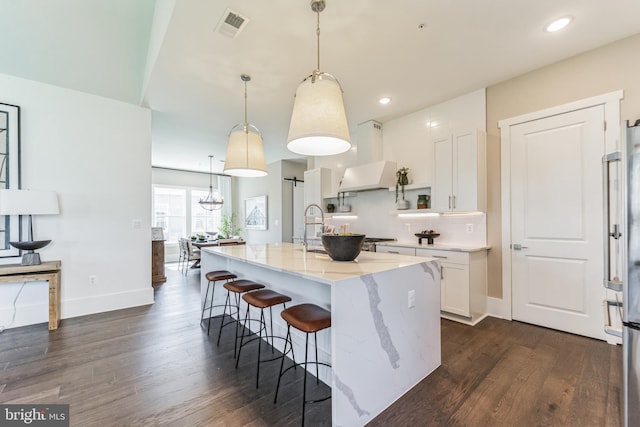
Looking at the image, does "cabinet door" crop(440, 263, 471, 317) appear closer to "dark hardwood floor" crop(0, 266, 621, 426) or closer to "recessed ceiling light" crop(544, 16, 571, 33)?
"dark hardwood floor" crop(0, 266, 621, 426)

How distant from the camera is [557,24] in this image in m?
2.42

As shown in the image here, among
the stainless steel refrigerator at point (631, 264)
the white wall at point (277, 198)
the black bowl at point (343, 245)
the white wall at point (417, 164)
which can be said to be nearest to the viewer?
the stainless steel refrigerator at point (631, 264)

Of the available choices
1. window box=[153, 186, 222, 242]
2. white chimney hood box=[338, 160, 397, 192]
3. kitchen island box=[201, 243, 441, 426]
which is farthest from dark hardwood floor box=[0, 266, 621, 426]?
window box=[153, 186, 222, 242]

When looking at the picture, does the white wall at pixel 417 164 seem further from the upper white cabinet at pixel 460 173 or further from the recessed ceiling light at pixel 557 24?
the recessed ceiling light at pixel 557 24

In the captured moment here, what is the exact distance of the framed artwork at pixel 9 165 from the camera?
3.19 meters

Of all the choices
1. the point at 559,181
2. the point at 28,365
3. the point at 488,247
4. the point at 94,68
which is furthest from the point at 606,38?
the point at 28,365

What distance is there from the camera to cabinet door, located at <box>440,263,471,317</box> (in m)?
3.19

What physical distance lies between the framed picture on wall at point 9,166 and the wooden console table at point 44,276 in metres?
0.31

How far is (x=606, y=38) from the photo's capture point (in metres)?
2.63

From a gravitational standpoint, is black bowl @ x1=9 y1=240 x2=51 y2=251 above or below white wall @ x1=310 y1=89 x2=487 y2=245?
below

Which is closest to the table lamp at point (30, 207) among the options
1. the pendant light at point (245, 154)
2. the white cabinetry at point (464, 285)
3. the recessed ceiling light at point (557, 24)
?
the pendant light at point (245, 154)

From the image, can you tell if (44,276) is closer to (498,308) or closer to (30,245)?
(30,245)

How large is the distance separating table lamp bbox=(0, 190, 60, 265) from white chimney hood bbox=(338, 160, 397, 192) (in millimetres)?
3992

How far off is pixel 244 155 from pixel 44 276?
274cm
